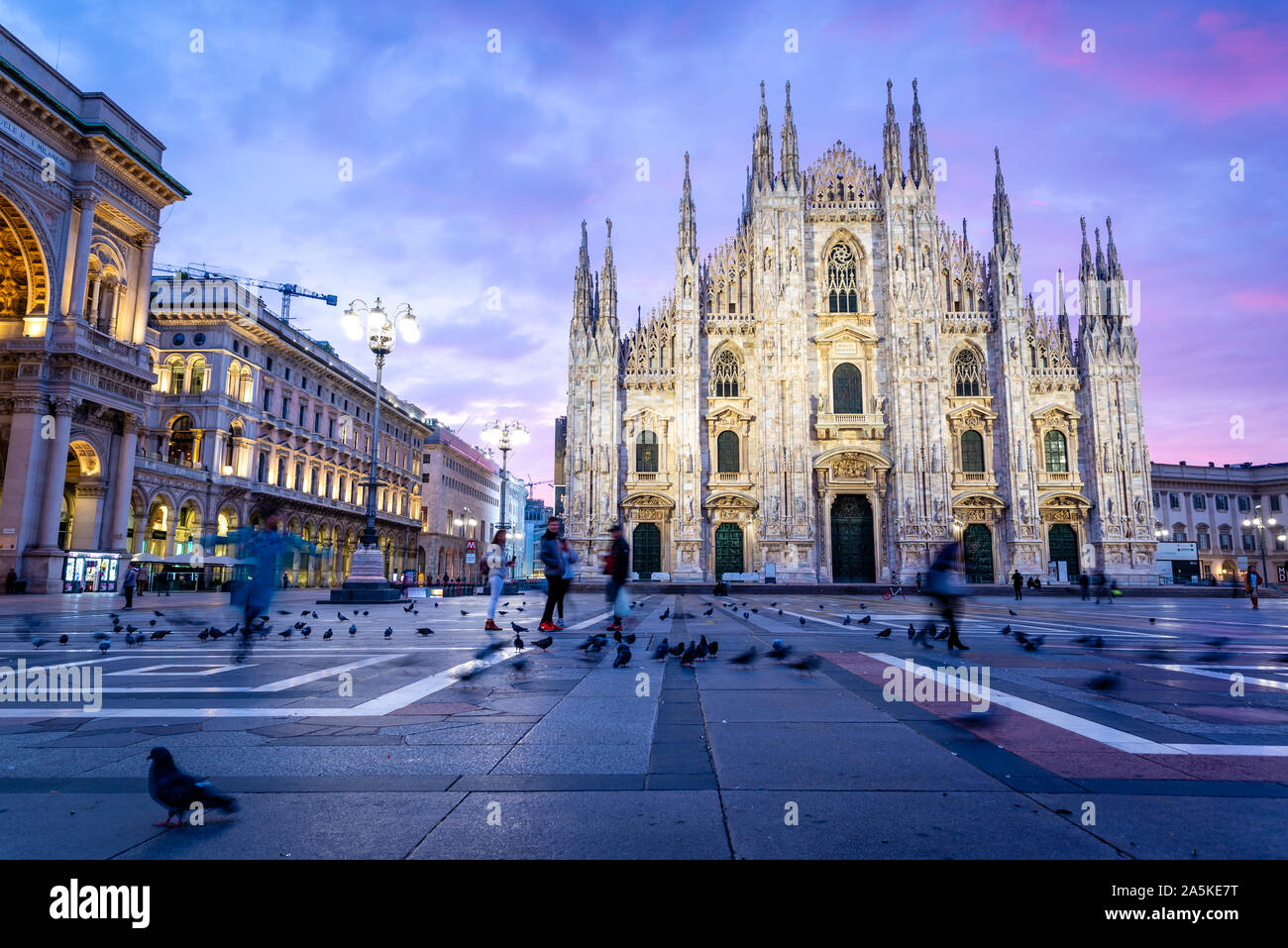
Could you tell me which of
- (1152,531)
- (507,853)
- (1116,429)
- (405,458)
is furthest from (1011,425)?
(405,458)

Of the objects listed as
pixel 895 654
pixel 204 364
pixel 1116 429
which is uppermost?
pixel 204 364

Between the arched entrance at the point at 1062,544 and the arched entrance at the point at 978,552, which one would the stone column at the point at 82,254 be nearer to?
the arched entrance at the point at 978,552

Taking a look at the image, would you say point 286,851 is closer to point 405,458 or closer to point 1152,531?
point 1152,531

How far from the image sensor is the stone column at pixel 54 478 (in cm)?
2752

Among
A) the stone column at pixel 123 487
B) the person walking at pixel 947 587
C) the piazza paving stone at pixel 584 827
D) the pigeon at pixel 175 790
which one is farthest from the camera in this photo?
Answer: the stone column at pixel 123 487

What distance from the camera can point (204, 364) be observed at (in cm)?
4209

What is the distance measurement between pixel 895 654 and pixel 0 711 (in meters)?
7.95

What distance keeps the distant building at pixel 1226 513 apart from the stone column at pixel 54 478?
82.0 m

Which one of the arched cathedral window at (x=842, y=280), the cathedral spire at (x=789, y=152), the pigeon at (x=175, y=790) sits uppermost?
the cathedral spire at (x=789, y=152)

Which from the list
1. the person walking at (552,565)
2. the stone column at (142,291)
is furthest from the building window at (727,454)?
the person walking at (552,565)

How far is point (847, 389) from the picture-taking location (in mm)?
40625

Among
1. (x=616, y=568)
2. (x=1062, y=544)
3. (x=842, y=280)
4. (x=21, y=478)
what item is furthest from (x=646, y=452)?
(x=616, y=568)

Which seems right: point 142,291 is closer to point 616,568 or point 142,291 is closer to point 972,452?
point 616,568
